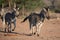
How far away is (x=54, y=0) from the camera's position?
60344mm

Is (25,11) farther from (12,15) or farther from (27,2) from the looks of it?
(12,15)

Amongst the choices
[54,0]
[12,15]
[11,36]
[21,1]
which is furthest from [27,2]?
[54,0]

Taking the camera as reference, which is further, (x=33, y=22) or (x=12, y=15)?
(x=12, y=15)

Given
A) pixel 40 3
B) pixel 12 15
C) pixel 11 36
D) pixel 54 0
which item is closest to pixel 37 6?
pixel 40 3

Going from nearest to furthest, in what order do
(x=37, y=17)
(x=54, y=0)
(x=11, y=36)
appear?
(x=11, y=36) < (x=37, y=17) < (x=54, y=0)

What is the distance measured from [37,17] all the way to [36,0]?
14.1 meters

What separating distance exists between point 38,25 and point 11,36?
6.18ft

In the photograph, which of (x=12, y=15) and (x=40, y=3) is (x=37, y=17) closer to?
(x=12, y=15)

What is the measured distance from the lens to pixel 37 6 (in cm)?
2867

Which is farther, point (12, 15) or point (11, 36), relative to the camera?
point (12, 15)

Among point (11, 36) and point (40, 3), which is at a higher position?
point (40, 3)

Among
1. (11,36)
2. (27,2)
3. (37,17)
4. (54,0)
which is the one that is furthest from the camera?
(54,0)

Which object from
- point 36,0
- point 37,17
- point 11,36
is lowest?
point 11,36

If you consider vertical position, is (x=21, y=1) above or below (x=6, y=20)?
above
